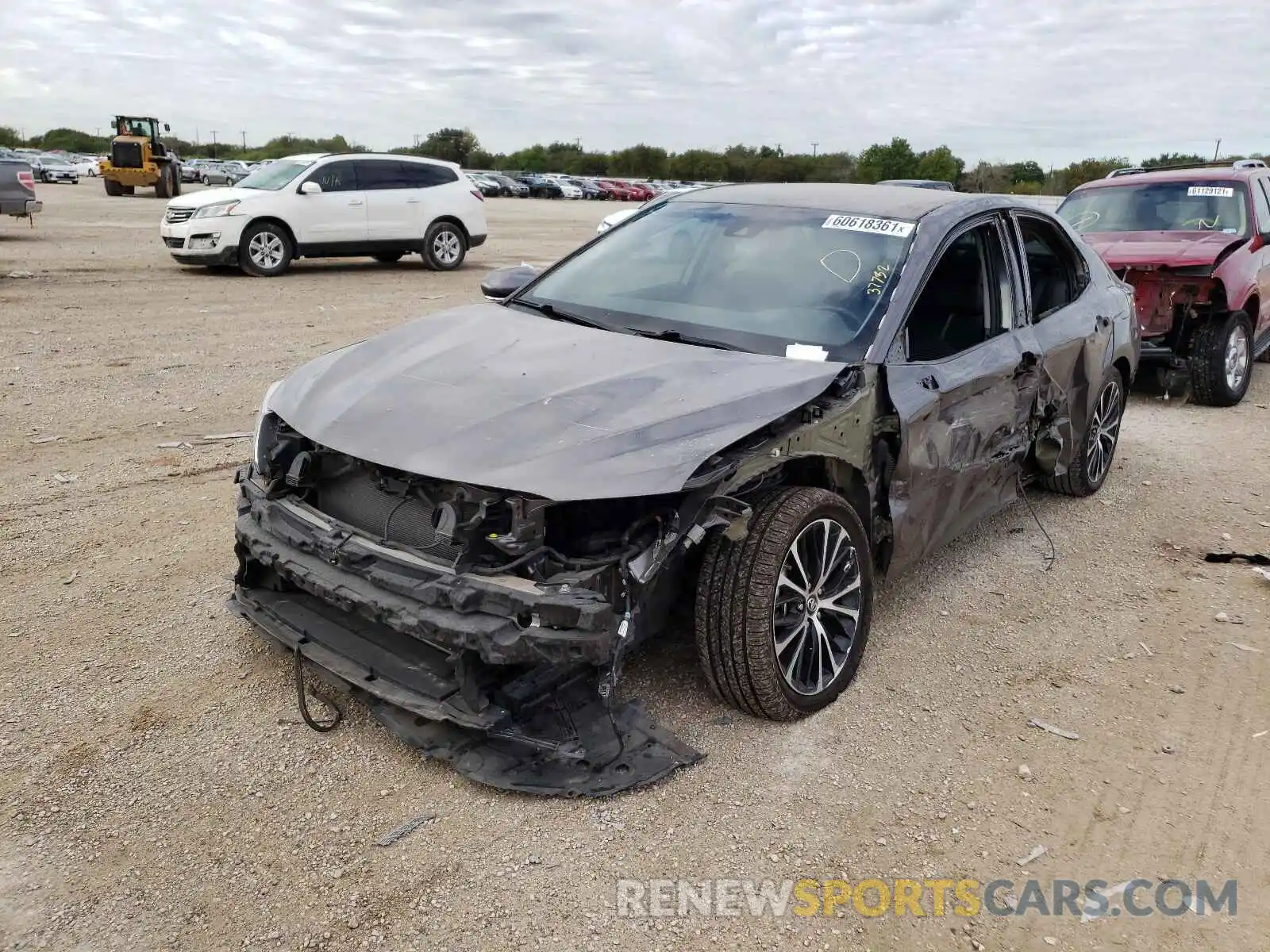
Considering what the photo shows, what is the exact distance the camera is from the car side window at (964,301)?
12.7 ft

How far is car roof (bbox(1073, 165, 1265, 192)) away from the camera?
8.94 m

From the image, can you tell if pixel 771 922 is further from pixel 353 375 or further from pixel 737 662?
pixel 353 375

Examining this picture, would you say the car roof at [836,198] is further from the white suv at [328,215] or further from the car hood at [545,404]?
the white suv at [328,215]

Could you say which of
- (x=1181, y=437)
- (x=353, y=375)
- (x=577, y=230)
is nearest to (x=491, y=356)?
(x=353, y=375)

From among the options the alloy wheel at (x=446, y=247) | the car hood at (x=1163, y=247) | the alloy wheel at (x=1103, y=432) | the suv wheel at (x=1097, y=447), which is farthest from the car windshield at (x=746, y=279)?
the alloy wheel at (x=446, y=247)

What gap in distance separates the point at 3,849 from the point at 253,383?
216 inches

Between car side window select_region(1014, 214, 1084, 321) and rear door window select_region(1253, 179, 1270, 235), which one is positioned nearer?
car side window select_region(1014, 214, 1084, 321)

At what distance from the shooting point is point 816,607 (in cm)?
335

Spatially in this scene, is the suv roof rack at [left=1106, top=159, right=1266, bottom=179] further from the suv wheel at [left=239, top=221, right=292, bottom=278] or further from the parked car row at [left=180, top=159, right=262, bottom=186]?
the parked car row at [left=180, top=159, right=262, bottom=186]

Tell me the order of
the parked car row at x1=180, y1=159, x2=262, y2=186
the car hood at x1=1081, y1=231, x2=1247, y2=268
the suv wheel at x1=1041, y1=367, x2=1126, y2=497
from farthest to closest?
the parked car row at x1=180, y1=159, x2=262, y2=186 → the car hood at x1=1081, y1=231, x2=1247, y2=268 → the suv wheel at x1=1041, y1=367, x2=1126, y2=497

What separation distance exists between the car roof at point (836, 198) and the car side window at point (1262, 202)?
5.82 metres

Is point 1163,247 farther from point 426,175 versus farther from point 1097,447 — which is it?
point 426,175

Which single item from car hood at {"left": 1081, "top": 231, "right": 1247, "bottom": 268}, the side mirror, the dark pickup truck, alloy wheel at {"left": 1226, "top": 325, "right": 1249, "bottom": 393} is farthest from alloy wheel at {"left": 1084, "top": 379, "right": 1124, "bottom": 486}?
the dark pickup truck

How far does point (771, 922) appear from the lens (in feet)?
8.21
